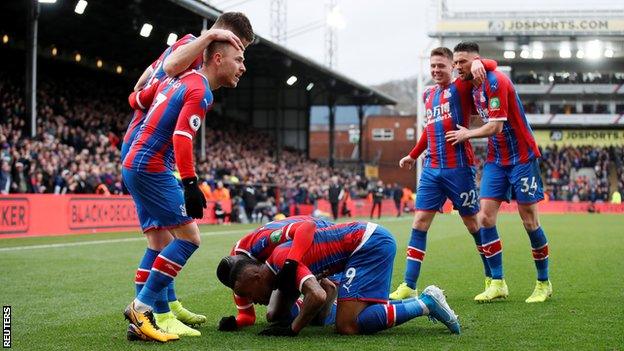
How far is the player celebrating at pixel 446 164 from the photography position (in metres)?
8.70

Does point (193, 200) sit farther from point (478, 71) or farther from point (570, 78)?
point (570, 78)

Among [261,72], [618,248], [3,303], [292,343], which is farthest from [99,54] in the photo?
[292,343]

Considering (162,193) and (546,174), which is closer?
(162,193)

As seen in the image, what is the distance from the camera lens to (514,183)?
8.66 meters

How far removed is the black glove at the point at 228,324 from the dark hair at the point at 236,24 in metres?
2.15

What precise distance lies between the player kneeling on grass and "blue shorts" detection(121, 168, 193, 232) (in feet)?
1.91

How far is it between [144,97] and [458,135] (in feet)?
11.1

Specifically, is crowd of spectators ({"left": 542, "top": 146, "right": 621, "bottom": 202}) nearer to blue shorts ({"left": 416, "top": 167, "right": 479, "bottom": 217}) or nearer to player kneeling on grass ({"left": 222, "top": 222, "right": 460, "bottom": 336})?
blue shorts ({"left": 416, "top": 167, "right": 479, "bottom": 217})

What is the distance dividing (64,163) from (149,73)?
19.0 metres

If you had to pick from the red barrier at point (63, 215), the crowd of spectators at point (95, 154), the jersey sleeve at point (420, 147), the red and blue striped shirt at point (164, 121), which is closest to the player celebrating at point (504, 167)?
the jersey sleeve at point (420, 147)

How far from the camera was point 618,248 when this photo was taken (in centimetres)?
1642

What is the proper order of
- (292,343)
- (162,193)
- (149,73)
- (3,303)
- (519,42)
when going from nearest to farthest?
(292,343)
(162,193)
(149,73)
(3,303)
(519,42)

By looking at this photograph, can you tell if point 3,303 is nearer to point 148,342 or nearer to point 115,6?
point 148,342

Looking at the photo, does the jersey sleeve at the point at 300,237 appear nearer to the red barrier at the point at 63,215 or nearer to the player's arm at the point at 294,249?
the player's arm at the point at 294,249
